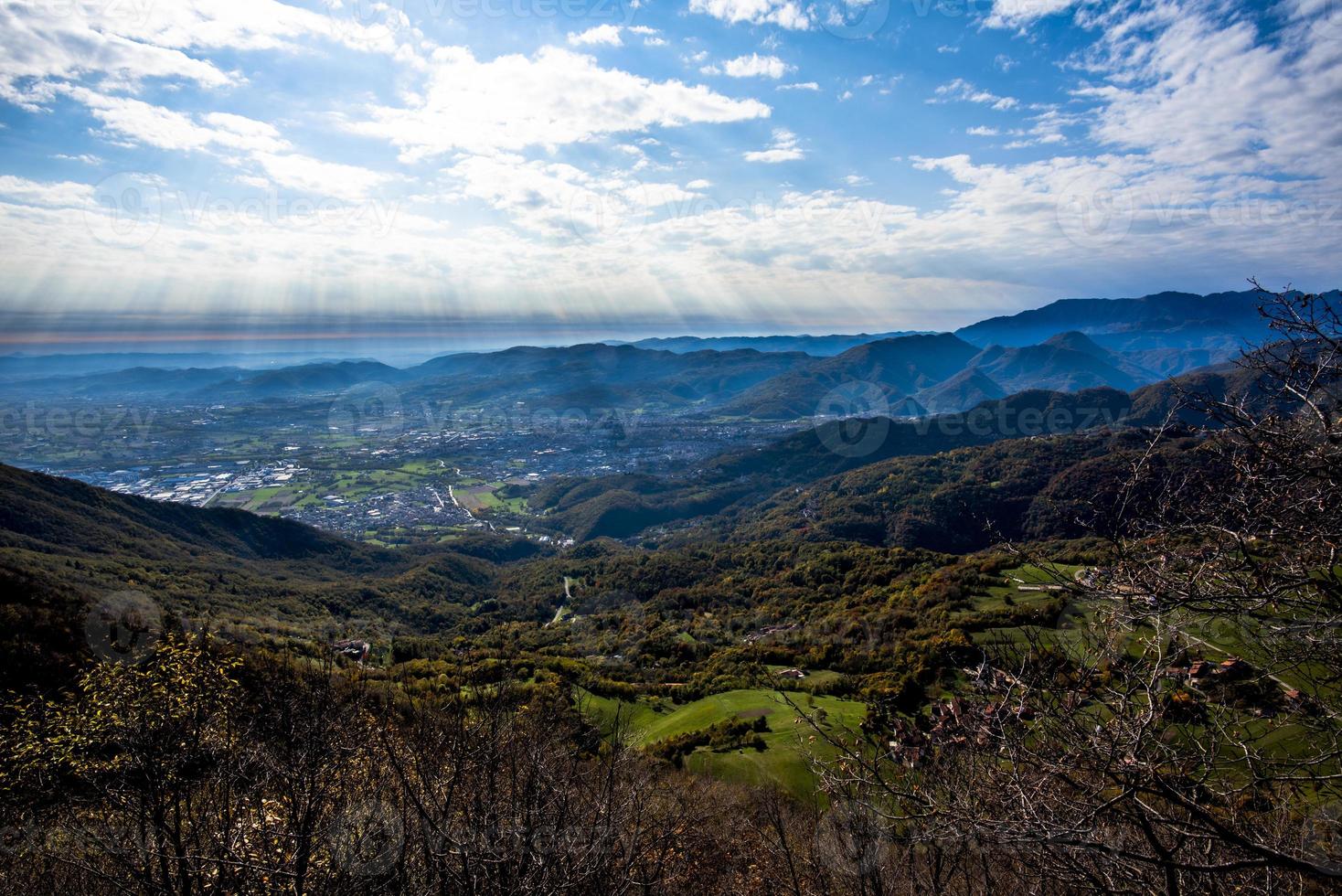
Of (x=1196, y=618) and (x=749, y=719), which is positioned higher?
(x=1196, y=618)

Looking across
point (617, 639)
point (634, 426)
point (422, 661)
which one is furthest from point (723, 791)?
point (634, 426)

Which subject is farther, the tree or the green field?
the green field

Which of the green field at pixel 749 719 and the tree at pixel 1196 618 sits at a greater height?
the tree at pixel 1196 618

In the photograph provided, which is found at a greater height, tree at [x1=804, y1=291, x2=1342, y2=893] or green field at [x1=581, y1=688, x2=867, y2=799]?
tree at [x1=804, y1=291, x2=1342, y2=893]

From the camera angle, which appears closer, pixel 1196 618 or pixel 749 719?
pixel 1196 618

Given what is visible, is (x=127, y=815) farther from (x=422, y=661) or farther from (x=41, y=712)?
(x=422, y=661)

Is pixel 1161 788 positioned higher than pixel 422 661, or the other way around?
pixel 1161 788

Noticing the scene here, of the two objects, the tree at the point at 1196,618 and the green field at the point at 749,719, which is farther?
the green field at the point at 749,719

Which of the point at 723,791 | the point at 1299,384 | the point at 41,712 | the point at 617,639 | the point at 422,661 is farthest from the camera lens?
the point at 617,639
